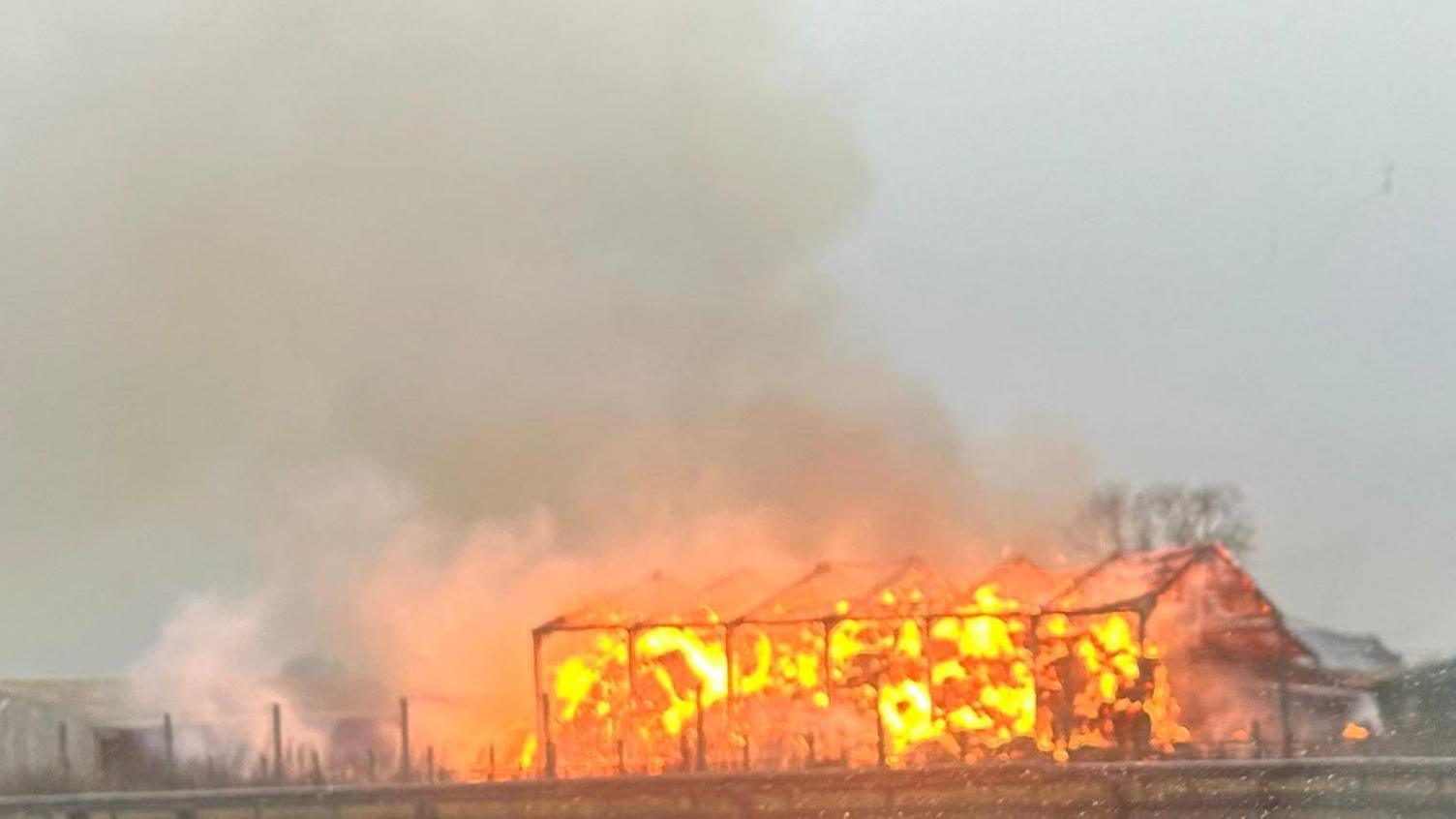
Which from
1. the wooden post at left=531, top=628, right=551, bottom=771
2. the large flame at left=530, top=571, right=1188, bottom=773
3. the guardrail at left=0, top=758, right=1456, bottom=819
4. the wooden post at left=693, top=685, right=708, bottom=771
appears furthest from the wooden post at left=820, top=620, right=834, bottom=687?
the guardrail at left=0, top=758, right=1456, bottom=819

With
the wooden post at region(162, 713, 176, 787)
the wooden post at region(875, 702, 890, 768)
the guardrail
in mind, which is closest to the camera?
the guardrail

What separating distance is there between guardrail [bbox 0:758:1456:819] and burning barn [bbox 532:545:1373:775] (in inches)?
480

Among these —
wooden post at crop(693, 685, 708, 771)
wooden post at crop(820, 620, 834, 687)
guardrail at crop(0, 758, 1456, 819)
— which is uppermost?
wooden post at crop(820, 620, 834, 687)

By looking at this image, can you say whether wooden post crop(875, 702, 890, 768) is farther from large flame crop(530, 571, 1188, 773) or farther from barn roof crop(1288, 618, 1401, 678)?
barn roof crop(1288, 618, 1401, 678)

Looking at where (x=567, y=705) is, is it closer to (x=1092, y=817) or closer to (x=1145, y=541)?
(x=1092, y=817)

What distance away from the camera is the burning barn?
104 ft

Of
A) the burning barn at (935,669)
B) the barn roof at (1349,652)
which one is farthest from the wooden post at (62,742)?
the barn roof at (1349,652)

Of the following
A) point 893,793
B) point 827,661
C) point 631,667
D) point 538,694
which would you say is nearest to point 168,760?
point 538,694

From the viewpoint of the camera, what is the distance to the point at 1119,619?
32.4 m

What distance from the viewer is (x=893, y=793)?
18469 millimetres

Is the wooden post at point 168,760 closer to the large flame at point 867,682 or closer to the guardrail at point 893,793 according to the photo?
the large flame at point 867,682

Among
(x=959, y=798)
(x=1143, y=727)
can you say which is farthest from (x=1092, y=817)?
(x=1143, y=727)

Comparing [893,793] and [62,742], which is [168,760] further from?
[893,793]

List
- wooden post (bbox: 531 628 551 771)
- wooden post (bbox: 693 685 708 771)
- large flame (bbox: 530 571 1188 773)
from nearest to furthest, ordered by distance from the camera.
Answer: wooden post (bbox: 693 685 708 771) < large flame (bbox: 530 571 1188 773) < wooden post (bbox: 531 628 551 771)
